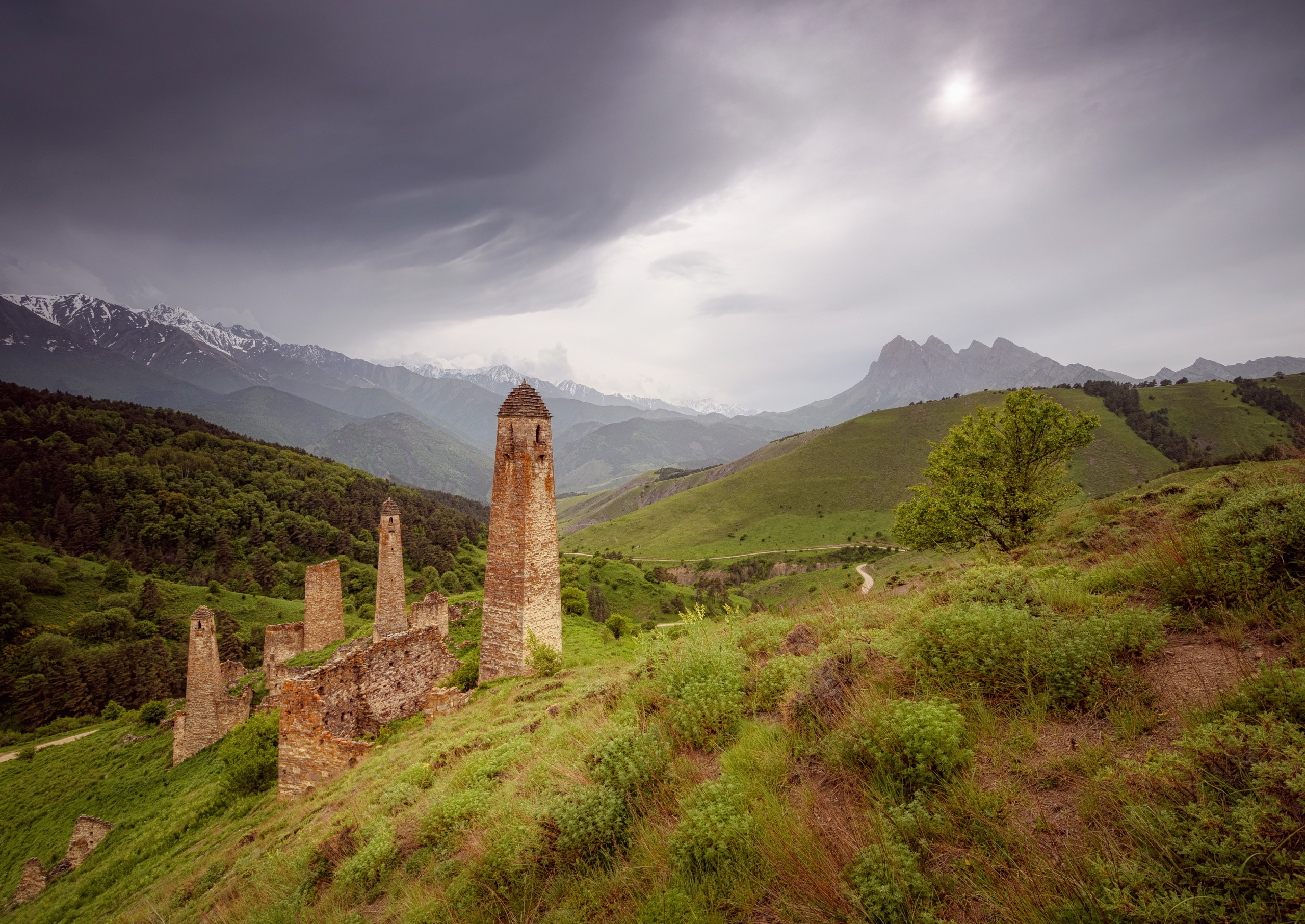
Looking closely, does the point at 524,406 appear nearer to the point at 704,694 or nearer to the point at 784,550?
the point at 704,694

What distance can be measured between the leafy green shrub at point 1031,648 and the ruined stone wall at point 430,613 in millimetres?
21945

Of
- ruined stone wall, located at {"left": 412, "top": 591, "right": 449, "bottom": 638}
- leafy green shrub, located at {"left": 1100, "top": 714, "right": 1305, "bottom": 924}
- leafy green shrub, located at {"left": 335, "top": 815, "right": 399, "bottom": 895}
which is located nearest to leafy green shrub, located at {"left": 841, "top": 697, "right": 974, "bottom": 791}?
leafy green shrub, located at {"left": 1100, "top": 714, "right": 1305, "bottom": 924}

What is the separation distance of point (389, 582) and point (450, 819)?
20.6 metres

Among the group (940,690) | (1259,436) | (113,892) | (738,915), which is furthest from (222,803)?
(1259,436)

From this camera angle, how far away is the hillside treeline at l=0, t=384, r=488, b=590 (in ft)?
219

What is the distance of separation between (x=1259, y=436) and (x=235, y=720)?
171 m

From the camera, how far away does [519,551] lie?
16734 mm

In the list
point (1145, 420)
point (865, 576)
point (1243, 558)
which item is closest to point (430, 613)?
point (1243, 558)

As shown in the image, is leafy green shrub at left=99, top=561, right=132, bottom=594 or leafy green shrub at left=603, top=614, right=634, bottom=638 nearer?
leafy green shrub at left=603, top=614, right=634, bottom=638

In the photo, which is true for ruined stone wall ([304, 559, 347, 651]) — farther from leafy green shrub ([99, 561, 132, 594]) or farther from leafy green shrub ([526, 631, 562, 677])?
leafy green shrub ([99, 561, 132, 594])

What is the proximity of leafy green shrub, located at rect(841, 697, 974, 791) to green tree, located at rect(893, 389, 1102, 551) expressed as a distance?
54.4 ft

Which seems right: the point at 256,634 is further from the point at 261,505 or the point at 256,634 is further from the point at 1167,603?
the point at 1167,603

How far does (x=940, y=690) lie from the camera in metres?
5.38

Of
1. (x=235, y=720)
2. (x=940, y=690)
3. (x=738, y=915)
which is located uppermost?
(x=940, y=690)
